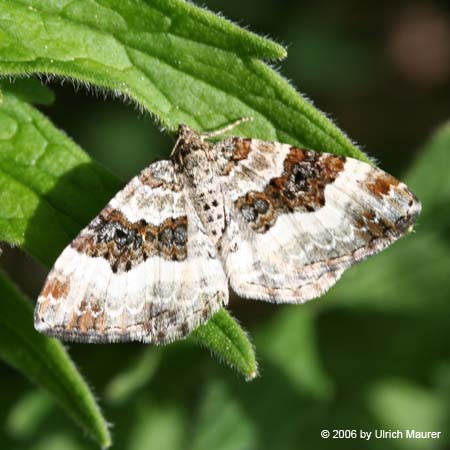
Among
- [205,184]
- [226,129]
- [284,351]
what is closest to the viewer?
[226,129]

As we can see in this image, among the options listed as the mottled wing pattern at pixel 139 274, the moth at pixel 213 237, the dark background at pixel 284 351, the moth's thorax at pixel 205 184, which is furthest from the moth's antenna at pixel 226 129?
the dark background at pixel 284 351

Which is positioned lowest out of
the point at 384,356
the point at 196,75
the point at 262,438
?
the point at 262,438

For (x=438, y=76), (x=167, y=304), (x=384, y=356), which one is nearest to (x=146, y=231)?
(x=167, y=304)

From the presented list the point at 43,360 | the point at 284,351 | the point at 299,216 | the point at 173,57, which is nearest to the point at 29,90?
the point at 173,57

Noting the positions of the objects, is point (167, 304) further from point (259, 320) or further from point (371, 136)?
point (371, 136)

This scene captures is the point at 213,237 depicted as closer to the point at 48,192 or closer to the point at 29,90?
the point at 48,192

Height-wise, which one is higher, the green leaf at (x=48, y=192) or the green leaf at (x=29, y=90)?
the green leaf at (x=29, y=90)

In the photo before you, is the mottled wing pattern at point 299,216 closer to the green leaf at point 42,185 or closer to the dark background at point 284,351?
the green leaf at point 42,185
